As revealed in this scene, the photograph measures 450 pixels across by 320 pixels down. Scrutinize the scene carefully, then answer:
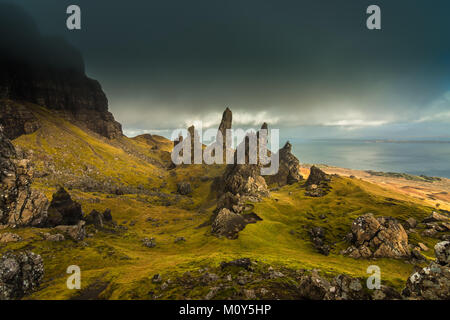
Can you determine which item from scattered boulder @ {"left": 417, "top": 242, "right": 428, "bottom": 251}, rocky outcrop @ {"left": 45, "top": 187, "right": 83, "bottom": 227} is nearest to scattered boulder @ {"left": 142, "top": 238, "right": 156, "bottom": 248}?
rocky outcrop @ {"left": 45, "top": 187, "right": 83, "bottom": 227}

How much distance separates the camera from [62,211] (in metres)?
63.9

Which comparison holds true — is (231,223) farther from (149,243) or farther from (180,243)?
(149,243)

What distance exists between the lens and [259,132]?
12462cm

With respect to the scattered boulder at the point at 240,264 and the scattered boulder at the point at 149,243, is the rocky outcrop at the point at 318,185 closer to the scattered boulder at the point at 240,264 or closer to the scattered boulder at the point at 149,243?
the scattered boulder at the point at 240,264

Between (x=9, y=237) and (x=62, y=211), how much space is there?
2710cm

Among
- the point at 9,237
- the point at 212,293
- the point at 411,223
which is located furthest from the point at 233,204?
the point at 9,237

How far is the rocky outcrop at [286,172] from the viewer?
152m

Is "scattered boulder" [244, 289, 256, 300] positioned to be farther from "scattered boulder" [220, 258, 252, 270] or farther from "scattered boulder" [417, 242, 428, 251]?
"scattered boulder" [417, 242, 428, 251]

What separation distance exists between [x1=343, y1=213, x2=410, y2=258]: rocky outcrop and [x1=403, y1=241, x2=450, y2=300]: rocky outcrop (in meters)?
30.4

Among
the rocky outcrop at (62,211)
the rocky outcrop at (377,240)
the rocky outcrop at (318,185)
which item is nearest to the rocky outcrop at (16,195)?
the rocky outcrop at (62,211)

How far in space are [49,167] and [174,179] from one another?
99165 millimetres

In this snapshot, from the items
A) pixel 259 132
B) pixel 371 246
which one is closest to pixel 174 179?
pixel 259 132
